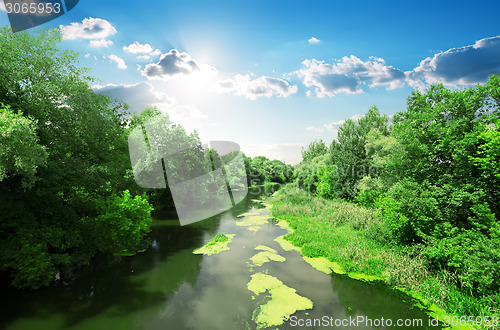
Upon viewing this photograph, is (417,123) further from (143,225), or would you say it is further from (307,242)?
(143,225)

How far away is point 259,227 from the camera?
24.1m

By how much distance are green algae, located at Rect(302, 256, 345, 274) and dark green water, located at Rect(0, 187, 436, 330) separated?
453 millimetres

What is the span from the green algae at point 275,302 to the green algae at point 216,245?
215 inches

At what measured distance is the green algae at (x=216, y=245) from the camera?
57.2 feet

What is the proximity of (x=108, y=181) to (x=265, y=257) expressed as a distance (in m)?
13.5

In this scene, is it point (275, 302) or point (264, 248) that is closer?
point (275, 302)

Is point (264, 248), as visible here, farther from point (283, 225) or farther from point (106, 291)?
point (106, 291)

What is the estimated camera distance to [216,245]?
18734mm

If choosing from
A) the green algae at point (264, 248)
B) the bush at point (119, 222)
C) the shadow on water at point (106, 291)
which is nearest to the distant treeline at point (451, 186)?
the green algae at point (264, 248)

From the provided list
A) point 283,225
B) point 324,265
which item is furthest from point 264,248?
point 283,225

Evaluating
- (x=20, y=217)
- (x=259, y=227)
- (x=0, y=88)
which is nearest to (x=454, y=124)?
(x=259, y=227)

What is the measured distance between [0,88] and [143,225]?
11.8 metres

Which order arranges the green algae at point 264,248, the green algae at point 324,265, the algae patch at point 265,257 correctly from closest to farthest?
the green algae at point 324,265
the algae patch at point 265,257
the green algae at point 264,248

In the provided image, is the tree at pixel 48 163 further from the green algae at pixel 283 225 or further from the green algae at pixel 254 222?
the green algae at pixel 283 225
